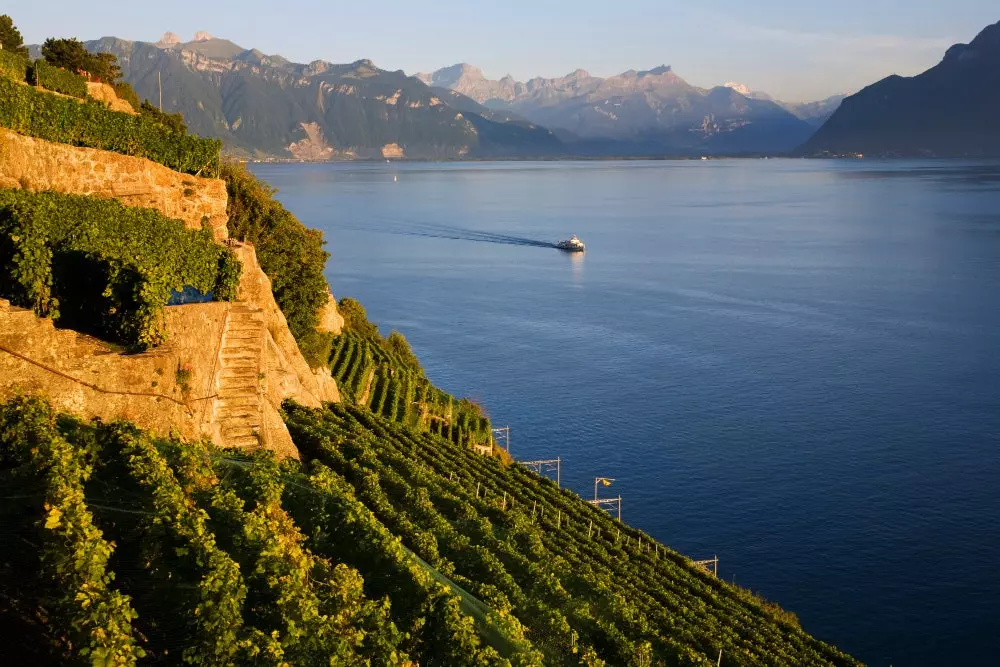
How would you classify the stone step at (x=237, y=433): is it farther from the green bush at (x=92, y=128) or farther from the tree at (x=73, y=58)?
the tree at (x=73, y=58)

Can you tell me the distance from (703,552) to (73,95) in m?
35.8

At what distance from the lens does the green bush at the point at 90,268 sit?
2061 centimetres

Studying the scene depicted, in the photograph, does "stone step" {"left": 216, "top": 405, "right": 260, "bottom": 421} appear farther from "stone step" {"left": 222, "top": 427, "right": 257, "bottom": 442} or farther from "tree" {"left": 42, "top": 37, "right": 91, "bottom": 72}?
"tree" {"left": 42, "top": 37, "right": 91, "bottom": 72}

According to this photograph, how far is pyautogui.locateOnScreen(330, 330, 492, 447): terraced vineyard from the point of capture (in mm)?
48594

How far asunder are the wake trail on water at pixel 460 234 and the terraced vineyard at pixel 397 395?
85185 mm

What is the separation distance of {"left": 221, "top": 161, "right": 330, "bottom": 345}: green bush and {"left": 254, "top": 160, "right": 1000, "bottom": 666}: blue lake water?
18.0 meters

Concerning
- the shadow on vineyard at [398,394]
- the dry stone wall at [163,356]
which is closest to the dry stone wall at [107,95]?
the dry stone wall at [163,356]

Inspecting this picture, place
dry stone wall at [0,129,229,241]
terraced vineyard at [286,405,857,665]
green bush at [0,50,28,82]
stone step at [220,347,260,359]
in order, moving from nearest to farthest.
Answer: stone step at [220,347,260,359], terraced vineyard at [286,405,857,665], dry stone wall at [0,129,229,241], green bush at [0,50,28,82]

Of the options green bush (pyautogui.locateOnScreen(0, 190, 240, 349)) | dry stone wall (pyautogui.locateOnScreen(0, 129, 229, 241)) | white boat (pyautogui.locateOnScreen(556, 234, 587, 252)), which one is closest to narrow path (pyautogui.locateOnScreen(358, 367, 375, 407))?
dry stone wall (pyautogui.locateOnScreen(0, 129, 229, 241))

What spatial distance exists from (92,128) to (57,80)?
27.3 feet

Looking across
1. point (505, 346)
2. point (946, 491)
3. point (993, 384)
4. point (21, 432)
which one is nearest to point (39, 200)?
point (21, 432)

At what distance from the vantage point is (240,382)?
2300 centimetres

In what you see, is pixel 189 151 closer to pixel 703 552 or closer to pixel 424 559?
pixel 424 559

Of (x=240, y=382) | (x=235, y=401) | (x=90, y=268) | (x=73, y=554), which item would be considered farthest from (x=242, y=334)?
(x=73, y=554)
